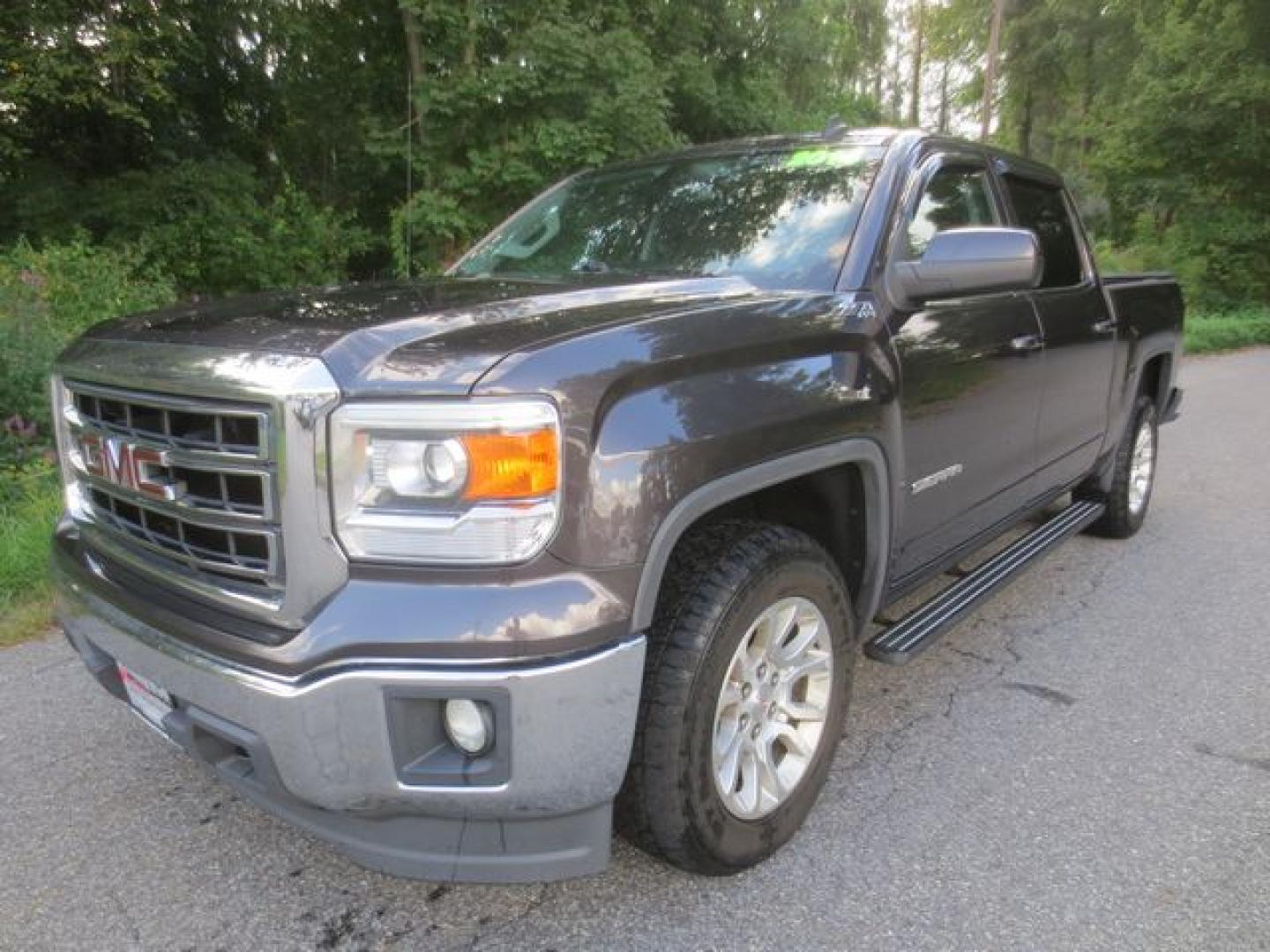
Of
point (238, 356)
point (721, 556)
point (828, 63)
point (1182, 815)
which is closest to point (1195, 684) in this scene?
point (1182, 815)

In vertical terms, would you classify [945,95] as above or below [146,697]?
above

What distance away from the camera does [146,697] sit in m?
2.08

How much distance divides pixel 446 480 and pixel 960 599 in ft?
6.76

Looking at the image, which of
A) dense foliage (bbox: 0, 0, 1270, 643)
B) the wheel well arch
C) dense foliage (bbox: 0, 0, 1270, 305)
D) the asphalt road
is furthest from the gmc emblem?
dense foliage (bbox: 0, 0, 1270, 305)

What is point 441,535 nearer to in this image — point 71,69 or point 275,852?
point 275,852

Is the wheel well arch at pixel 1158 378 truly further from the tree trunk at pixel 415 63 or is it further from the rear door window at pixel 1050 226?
the tree trunk at pixel 415 63

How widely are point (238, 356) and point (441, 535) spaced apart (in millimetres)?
566

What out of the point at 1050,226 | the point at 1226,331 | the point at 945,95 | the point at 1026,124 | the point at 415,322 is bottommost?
the point at 1226,331

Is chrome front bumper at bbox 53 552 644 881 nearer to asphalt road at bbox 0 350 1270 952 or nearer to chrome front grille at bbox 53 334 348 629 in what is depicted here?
chrome front grille at bbox 53 334 348 629

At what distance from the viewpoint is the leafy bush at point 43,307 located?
17.3ft

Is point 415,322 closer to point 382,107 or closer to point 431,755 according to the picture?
point 431,755

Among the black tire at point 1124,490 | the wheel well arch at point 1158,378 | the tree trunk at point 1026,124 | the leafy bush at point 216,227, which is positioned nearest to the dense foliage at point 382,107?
the leafy bush at point 216,227

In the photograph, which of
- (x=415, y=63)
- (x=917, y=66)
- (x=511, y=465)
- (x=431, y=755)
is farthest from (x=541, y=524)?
(x=917, y=66)

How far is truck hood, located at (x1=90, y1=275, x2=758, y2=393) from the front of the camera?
5.57 ft
